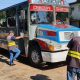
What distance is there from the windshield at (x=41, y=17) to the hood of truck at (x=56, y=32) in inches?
12.3

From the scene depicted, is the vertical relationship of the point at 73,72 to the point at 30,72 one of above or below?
above

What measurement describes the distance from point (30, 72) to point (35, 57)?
100 cm

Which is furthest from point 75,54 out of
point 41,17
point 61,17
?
point 61,17

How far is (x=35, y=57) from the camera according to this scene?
35.2 feet

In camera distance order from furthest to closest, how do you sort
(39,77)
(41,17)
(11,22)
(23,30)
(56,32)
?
(11,22)
(23,30)
(41,17)
(56,32)
(39,77)

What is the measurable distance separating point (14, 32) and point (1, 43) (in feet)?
5.75

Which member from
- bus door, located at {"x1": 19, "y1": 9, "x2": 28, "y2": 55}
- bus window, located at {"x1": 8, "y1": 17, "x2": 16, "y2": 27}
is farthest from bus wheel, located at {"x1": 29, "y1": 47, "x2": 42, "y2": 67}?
bus window, located at {"x1": 8, "y1": 17, "x2": 16, "y2": 27}

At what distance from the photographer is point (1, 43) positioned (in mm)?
13898

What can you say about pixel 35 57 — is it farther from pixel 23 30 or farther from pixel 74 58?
pixel 74 58

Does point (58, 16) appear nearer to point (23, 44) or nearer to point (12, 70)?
point (23, 44)

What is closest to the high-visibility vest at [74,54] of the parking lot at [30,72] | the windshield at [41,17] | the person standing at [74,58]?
the person standing at [74,58]

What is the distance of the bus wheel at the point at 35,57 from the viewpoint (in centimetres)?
1051

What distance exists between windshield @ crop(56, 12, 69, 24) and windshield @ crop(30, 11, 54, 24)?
1.03 feet

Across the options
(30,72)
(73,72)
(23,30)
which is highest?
(23,30)
